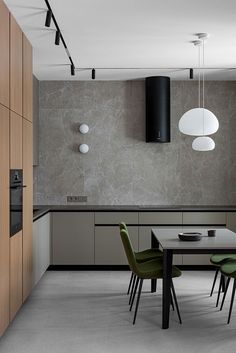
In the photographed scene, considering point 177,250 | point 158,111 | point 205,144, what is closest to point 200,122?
point 205,144

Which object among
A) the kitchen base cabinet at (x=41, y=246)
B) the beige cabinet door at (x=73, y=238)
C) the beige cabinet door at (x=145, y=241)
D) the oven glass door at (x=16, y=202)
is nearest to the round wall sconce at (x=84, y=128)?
the beige cabinet door at (x=73, y=238)

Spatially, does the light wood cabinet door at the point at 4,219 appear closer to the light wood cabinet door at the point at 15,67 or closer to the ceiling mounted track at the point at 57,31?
the light wood cabinet door at the point at 15,67

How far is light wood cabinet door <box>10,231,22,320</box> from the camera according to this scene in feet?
14.7

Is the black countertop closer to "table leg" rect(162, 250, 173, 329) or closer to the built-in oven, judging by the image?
the built-in oven

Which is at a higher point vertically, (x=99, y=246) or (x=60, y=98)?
(x=60, y=98)

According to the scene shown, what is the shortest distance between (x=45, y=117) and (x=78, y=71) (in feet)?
3.34

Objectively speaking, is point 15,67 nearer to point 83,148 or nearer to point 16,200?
point 16,200

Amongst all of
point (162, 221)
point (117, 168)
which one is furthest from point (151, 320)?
point (117, 168)

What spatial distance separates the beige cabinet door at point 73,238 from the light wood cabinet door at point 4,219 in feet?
9.45

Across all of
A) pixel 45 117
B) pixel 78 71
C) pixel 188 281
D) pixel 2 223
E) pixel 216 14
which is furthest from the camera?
pixel 45 117

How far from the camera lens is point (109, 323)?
477 centimetres

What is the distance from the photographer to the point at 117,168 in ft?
25.5

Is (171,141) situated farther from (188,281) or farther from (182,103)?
(188,281)

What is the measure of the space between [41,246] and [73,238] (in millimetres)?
873
